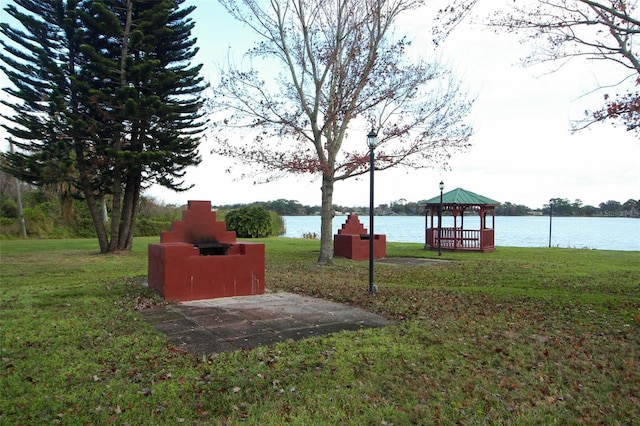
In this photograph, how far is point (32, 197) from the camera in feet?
114

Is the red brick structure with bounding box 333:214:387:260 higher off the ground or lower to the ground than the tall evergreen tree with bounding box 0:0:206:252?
lower

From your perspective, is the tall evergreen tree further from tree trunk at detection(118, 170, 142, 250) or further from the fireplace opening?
the fireplace opening

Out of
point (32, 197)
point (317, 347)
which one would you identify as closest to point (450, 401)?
point (317, 347)

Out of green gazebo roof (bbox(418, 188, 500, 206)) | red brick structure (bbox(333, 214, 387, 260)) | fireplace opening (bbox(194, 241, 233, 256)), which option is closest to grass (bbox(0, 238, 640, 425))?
fireplace opening (bbox(194, 241, 233, 256))

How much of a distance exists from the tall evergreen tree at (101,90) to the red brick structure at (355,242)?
714 cm

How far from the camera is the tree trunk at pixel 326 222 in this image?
14.5m

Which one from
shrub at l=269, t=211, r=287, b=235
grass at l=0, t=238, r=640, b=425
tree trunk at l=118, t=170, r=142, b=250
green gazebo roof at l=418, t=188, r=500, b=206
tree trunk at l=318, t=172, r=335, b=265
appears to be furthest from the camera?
shrub at l=269, t=211, r=287, b=235

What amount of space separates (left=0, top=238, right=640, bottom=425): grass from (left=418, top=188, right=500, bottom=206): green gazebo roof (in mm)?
13366

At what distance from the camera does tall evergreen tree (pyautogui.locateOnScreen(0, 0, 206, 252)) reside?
16.8 m

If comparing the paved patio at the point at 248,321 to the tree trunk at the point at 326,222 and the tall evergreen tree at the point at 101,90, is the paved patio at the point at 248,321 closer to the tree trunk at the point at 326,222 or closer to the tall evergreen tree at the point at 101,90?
the tree trunk at the point at 326,222

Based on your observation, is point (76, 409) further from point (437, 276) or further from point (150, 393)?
point (437, 276)

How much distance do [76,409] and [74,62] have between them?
17.5 m

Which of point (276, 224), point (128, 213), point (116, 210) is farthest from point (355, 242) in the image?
point (276, 224)

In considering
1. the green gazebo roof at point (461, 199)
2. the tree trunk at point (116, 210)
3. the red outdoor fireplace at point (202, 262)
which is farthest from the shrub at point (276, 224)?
the red outdoor fireplace at point (202, 262)
